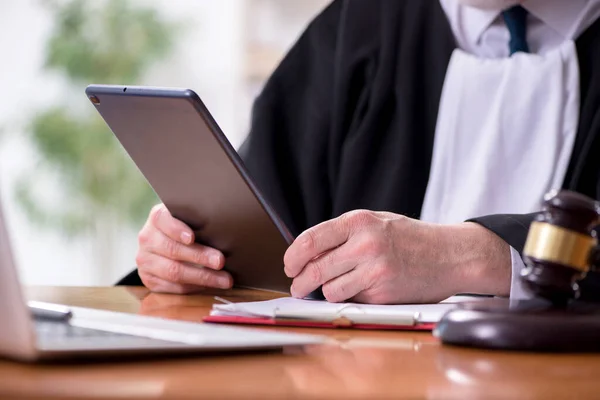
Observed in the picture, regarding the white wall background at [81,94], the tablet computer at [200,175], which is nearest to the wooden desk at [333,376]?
the tablet computer at [200,175]

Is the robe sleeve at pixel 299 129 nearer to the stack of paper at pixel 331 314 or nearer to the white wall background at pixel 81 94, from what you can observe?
the stack of paper at pixel 331 314

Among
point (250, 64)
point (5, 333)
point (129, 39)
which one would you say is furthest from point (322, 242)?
point (129, 39)

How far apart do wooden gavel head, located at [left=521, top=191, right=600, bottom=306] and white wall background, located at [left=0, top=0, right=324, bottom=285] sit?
363 centimetres

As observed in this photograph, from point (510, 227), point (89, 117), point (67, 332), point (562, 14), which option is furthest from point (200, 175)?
point (89, 117)

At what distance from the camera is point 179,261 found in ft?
4.55

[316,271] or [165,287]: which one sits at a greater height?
[316,271]

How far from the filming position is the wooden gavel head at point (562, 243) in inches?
31.0

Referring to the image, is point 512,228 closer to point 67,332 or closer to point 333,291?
point 333,291

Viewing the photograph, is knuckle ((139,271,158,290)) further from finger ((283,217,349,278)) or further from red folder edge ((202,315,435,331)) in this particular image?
red folder edge ((202,315,435,331))

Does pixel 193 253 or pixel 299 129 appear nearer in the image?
pixel 193 253

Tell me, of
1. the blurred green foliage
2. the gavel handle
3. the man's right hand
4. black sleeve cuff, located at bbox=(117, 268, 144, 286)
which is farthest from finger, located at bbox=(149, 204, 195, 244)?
the blurred green foliage

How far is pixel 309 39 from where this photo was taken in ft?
6.42

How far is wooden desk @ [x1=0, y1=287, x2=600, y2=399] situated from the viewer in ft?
1.79

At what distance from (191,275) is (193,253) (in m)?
0.03
